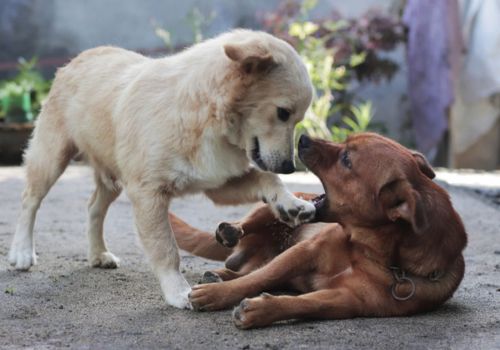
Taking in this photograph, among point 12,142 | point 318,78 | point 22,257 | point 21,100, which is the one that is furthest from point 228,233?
point 21,100

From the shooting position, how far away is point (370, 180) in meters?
3.65

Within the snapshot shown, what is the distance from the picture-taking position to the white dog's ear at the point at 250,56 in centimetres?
385

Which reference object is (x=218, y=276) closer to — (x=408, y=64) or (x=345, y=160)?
(x=345, y=160)

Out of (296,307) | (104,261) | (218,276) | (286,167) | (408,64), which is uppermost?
(286,167)

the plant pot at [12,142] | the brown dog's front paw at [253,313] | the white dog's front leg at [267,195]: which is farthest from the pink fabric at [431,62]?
the brown dog's front paw at [253,313]

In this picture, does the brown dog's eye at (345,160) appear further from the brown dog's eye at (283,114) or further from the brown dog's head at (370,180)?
the brown dog's eye at (283,114)

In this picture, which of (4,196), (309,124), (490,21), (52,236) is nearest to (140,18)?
(309,124)

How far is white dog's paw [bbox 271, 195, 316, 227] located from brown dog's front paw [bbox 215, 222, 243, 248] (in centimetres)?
26

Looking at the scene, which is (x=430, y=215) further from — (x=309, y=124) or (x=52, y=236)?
(x=309, y=124)

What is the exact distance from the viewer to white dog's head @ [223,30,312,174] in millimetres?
3959

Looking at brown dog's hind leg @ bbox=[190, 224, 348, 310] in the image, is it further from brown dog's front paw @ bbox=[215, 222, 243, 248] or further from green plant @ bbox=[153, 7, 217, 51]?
green plant @ bbox=[153, 7, 217, 51]

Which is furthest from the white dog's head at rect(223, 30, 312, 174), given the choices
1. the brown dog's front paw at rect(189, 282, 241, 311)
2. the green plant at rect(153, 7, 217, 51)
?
the green plant at rect(153, 7, 217, 51)

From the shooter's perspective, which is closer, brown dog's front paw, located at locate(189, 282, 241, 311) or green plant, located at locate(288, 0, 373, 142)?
brown dog's front paw, located at locate(189, 282, 241, 311)

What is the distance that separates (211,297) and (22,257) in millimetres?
1568
